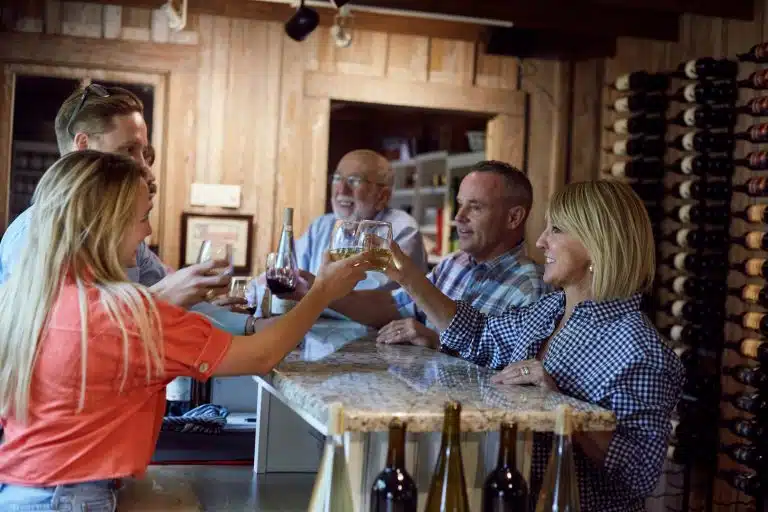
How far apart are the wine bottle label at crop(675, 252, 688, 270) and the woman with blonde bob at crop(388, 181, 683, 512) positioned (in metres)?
2.62

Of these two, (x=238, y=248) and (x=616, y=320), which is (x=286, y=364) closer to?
(x=616, y=320)

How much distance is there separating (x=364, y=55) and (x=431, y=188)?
275cm

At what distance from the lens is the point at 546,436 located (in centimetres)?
191

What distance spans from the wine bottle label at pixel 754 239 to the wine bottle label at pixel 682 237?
53cm

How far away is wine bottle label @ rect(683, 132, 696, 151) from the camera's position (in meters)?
4.71

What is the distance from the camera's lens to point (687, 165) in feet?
15.5

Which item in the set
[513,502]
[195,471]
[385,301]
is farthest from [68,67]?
[513,502]

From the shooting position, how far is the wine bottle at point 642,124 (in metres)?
5.16

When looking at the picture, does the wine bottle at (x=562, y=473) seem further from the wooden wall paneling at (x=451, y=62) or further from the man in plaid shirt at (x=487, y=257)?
the wooden wall paneling at (x=451, y=62)

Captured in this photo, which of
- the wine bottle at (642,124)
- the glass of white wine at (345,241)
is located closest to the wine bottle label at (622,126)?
the wine bottle at (642,124)

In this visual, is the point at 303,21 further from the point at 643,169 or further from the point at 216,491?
the point at 216,491

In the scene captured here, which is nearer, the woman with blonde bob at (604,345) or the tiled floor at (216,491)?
the woman with blonde bob at (604,345)

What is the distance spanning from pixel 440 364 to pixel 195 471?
642 millimetres

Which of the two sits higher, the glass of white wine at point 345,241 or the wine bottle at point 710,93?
the wine bottle at point 710,93
